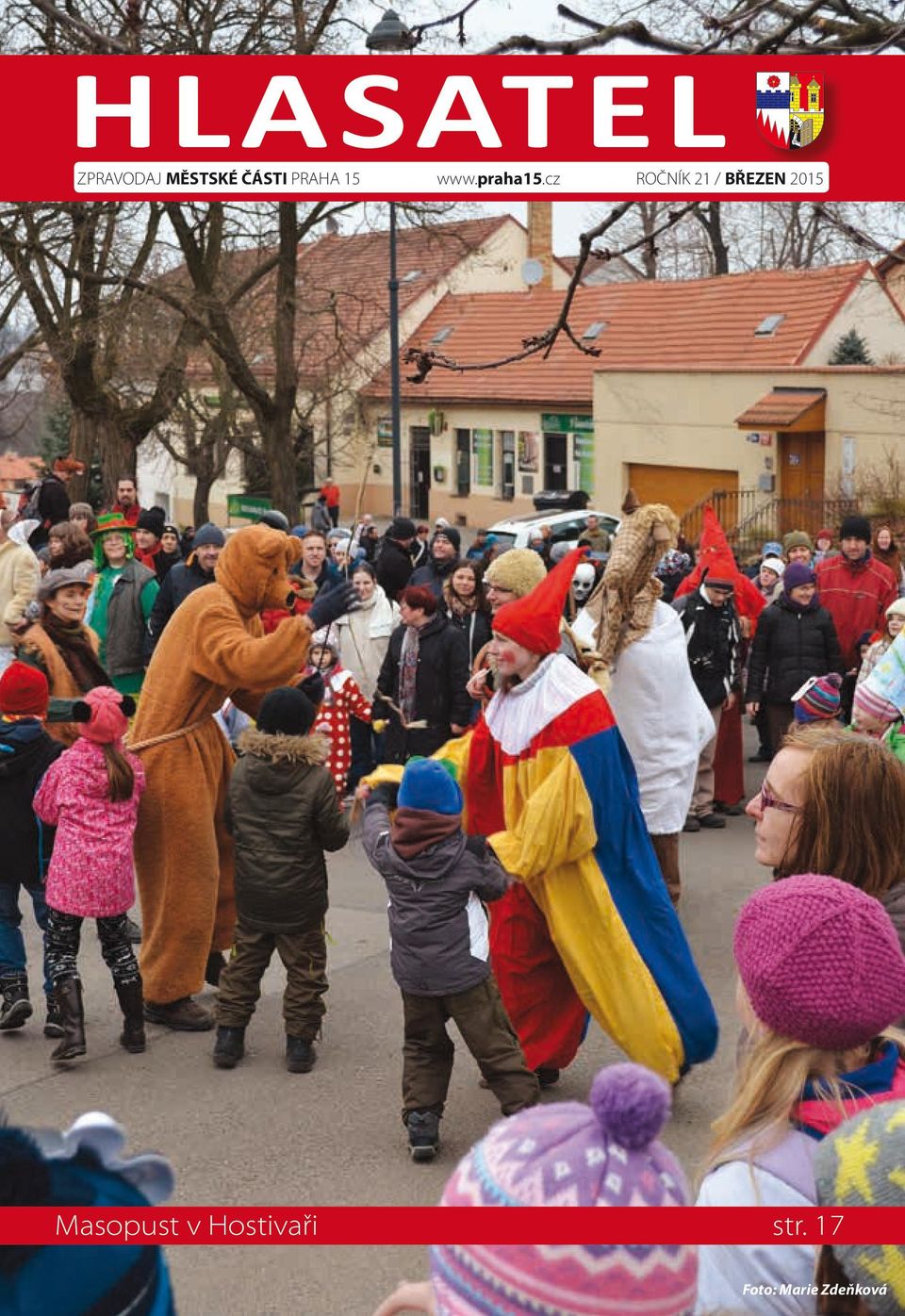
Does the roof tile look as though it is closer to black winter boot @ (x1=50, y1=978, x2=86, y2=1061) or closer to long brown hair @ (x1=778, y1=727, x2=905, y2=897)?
black winter boot @ (x1=50, y1=978, x2=86, y2=1061)

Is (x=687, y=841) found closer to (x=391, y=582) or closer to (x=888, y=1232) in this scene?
(x=391, y=582)

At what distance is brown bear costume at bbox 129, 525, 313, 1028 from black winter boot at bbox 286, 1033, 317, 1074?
22.8 inches

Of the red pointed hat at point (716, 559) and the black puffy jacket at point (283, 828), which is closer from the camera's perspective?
the black puffy jacket at point (283, 828)

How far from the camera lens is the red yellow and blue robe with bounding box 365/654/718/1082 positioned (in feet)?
18.1

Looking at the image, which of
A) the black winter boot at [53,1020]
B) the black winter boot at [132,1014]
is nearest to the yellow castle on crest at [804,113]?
the black winter boot at [132,1014]

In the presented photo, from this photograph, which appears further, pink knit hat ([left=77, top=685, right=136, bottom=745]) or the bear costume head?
the bear costume head

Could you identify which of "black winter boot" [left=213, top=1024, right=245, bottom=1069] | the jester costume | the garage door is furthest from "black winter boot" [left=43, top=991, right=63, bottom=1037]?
the garage door

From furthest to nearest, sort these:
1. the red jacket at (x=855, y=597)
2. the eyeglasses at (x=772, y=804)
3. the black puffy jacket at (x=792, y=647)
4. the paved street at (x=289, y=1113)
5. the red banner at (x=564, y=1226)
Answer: the red jacket at (x=855, y=597), the black puffy jacket at (x=792, y=647), the paved street at (x=289, y=1113), the eyeglasses at (x=772, y=804), the red banner at (x=564, y=1226)

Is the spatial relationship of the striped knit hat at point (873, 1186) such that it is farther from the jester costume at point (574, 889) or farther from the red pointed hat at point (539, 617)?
the red pointed hat at point (539, 617)

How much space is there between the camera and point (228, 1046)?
20.7ft

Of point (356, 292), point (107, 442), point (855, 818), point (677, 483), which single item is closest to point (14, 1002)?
point (855, 818)

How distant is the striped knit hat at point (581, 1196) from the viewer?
6.34 ft

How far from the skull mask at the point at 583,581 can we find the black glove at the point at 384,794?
675 cm

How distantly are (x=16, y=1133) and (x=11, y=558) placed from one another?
9.34 metres
